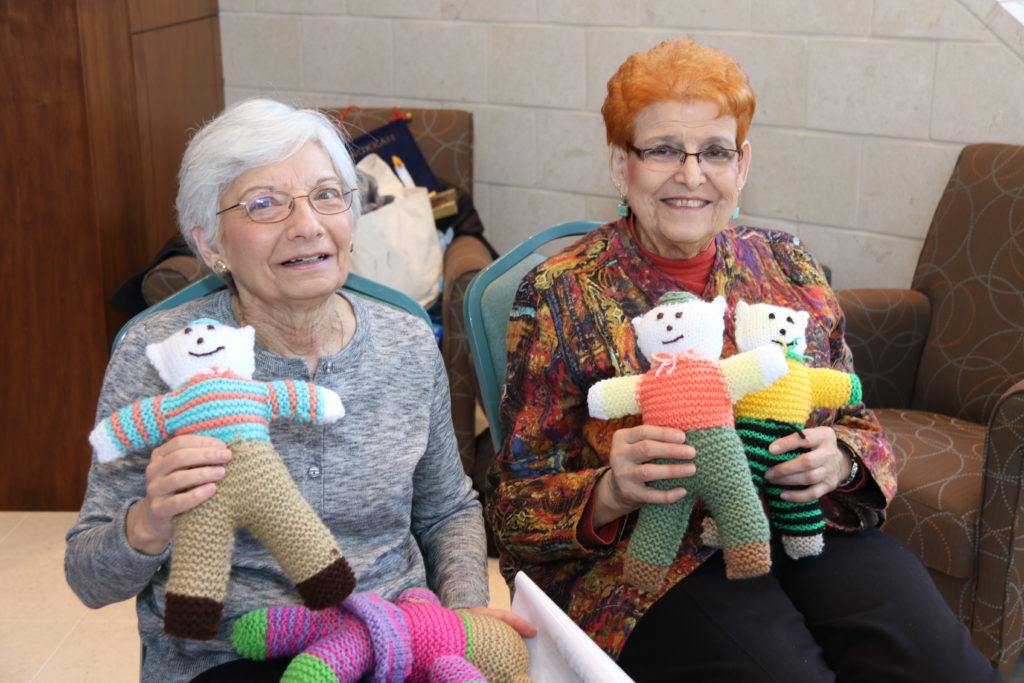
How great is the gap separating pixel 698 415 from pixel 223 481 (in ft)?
1.84

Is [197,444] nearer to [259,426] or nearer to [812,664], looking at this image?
[259,426]

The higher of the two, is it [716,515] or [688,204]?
[688,204]

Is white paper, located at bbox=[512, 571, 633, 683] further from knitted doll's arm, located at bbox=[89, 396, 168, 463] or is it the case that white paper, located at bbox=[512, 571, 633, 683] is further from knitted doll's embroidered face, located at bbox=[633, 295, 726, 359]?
knitted doll's arm, located at bbox=[89, 396, 168, 463]

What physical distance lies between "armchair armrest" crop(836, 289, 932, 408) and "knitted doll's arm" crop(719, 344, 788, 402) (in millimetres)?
1340

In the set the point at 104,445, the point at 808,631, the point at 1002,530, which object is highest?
the point at 104,445

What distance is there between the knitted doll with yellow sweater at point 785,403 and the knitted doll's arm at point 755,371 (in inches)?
2.0

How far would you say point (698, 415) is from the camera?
1.37 m

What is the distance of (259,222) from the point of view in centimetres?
142

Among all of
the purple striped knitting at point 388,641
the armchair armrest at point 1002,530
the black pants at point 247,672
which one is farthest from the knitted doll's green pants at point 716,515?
the armchair armrest at point 1002,530

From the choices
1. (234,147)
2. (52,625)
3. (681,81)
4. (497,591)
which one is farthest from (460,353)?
(234,147)

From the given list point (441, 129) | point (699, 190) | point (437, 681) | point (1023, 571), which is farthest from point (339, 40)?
point (437, 681)

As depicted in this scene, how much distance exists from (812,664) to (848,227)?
5.97 feet

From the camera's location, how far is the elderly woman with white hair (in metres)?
1.38

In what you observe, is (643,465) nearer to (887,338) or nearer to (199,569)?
(199,569)
